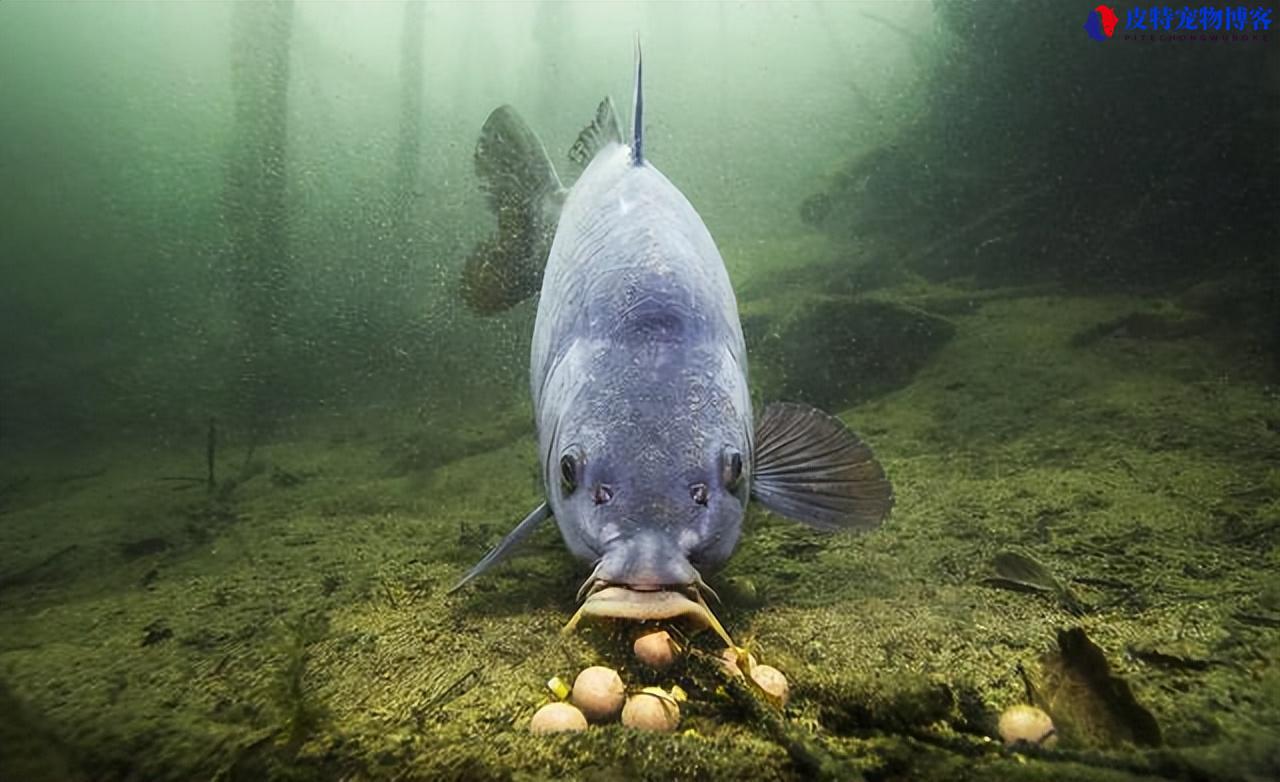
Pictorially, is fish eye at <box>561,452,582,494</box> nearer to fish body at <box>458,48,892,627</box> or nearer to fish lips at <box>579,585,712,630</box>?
fish body at <box>458,48,892,627</box>

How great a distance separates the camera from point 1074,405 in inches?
181

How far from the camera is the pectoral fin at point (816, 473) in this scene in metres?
2.63

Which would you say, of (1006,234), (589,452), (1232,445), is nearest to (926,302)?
(1006,234)

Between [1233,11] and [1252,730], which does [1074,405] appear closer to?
[1252,730]

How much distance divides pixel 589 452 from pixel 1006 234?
913cm

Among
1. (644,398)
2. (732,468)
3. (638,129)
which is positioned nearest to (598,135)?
(638,129)

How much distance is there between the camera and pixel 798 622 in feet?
7.94

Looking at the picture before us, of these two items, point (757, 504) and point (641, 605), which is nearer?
point (641, 605)

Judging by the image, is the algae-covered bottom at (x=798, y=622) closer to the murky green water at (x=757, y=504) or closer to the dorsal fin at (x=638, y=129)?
the murky green water at (x=757, y=504)

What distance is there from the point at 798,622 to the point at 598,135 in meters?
3.46

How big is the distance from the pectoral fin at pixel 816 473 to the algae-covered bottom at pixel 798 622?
34 centimetres

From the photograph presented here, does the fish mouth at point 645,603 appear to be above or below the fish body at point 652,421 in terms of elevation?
below

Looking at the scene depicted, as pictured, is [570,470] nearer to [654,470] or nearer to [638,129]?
[654,470]

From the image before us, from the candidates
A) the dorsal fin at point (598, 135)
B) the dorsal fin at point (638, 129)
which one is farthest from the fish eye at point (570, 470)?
the dorsal fin at point (598, 135)
